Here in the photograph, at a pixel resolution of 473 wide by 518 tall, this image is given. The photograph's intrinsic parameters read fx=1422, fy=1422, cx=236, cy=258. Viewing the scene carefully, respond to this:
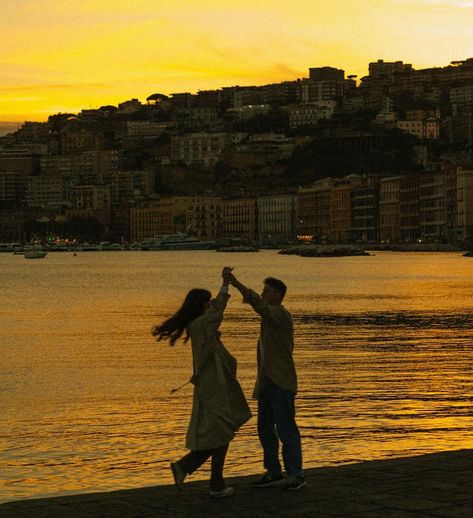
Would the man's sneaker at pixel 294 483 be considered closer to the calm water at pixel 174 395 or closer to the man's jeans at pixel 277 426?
the man's jeans at pixel 277 426

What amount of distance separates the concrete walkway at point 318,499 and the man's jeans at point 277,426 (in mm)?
224

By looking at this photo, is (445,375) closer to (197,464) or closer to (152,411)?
(152,411)

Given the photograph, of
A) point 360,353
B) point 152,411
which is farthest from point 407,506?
point 360,353

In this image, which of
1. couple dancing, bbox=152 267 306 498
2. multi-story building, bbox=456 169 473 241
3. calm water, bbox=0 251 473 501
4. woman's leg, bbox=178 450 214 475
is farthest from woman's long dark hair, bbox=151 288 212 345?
multi-story building, bbox=456 169 473 241

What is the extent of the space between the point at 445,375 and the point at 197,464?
13710mm

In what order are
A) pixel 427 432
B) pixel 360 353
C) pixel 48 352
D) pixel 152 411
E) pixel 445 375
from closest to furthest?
pixel 427 432
pixel 152 411
pixel 445 375
pixel 360 353
pixel 48 352

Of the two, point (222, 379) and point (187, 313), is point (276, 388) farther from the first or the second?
point (187, 313)

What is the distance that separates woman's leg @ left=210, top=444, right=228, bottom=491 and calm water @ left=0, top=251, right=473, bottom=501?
2.92m

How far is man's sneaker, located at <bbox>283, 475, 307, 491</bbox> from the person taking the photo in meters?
10.9

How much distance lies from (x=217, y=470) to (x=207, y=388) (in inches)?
24.7

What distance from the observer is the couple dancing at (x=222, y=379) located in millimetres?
10711

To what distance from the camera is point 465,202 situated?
623 ft

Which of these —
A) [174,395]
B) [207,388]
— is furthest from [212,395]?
[174,395]

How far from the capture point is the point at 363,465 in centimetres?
1175
